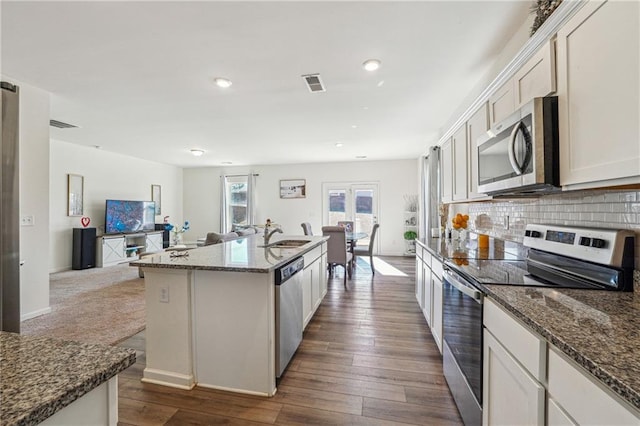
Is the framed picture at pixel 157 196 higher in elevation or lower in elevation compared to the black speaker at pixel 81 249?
higher

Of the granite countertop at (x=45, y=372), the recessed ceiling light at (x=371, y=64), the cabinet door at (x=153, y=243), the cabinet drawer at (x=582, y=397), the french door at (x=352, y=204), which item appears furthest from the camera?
the french door at (x=352, y=204)

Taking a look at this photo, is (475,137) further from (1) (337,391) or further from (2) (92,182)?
(2) (92,182)

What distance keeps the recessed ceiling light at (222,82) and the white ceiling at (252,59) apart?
0.07 m

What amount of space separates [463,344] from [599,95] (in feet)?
4.39

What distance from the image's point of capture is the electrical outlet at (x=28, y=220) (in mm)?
3027

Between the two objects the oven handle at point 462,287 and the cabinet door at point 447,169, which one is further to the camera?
the cabinet door at point 447,169

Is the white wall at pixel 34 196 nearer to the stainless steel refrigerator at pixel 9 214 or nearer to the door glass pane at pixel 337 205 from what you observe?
the stainless steel refrigerator at pixel 9 214

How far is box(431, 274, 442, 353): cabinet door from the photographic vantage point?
7.34 feet

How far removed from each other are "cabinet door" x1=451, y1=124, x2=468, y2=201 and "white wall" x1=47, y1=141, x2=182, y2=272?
6.86 metres

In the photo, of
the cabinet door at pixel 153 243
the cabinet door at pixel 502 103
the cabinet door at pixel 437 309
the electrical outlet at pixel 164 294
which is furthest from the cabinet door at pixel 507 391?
the cabinet door at pixel 153 243

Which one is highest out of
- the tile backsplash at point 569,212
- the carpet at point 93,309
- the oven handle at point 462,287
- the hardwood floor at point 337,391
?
the tile backsplash at point 569,212

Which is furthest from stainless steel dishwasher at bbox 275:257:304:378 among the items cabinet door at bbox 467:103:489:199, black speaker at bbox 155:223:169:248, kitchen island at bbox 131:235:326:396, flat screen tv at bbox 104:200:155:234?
black speaker at bbox 155:223:169:248

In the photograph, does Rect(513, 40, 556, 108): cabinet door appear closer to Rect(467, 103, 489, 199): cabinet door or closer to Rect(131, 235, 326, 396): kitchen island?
Rect(467, 103, 489, 199): cabinet door

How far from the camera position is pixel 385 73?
2.77 m
